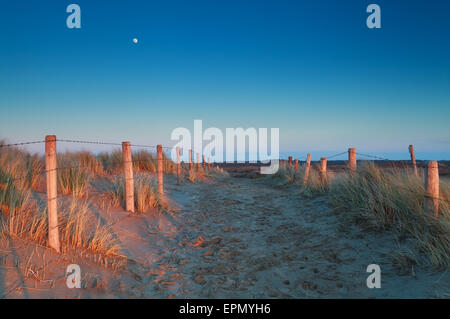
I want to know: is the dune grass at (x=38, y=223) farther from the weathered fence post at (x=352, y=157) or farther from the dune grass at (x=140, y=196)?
the weathered fence post at (x=352, y=157)

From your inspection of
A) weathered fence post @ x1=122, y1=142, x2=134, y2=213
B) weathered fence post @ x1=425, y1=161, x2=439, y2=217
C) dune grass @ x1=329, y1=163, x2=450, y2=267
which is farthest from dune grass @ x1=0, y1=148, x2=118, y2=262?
weathered fence post @ x1=425, y1=161, x2=439, y2=217

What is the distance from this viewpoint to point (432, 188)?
463 centimetres

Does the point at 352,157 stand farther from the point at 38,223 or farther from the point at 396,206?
the point at 38,223

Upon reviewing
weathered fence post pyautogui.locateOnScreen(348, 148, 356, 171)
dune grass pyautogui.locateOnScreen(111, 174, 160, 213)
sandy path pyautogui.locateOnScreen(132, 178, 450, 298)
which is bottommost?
sandy path pyautogui.locateOnScreen(132, 178, 450, 298)

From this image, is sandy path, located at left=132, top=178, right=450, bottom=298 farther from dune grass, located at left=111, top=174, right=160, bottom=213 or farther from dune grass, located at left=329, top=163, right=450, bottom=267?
dune grass, located at left=111, top=174, right=160, bottom=213

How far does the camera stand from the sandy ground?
3.61 m

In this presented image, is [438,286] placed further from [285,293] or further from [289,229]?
[289,229]

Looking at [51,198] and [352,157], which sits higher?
[352,157]

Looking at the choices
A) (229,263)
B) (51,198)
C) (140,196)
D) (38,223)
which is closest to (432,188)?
(229,263)

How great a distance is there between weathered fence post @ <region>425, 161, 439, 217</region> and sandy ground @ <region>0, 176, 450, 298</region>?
27.2 inches

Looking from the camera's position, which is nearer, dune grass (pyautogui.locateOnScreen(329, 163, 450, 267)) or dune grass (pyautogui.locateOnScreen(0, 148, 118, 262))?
dune grass (pyautogui.locateOnScreen(329, 163, 450, 267))

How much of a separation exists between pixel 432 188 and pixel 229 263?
334 cm

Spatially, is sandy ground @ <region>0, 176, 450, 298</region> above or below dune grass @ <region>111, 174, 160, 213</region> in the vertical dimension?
below
